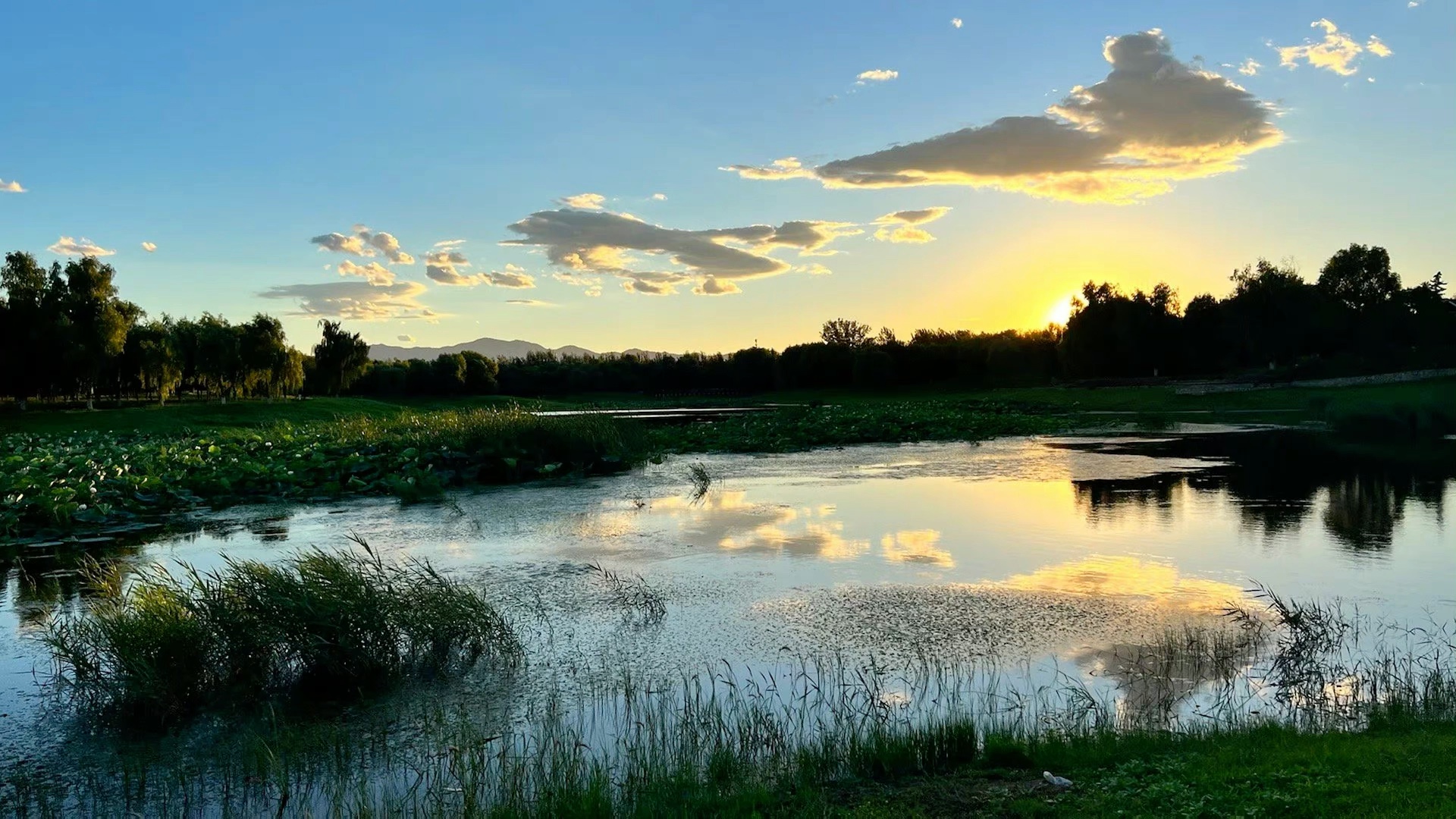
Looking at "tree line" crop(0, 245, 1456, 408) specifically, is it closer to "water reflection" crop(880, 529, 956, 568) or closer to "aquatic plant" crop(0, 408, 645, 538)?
"aquatic plant" crop(0, 408, 645, 538)

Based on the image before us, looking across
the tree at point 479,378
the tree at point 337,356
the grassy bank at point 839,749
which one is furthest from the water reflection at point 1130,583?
the tree at point 479,378

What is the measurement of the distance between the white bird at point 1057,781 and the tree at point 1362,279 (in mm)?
100100

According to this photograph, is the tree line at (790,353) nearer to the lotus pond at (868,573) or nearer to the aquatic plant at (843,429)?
the aquatic plant at (843,429)

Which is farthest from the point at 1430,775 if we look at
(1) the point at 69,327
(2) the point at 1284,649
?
(1) the point at 69,327

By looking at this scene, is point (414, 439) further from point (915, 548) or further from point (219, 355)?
point (219, 355)

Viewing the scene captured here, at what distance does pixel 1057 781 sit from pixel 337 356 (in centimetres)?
8989

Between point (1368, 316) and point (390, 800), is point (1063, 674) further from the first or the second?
point (1368, 316)

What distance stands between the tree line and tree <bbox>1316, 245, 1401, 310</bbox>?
14 centimetres

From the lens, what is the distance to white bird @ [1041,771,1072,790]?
21.5 feet

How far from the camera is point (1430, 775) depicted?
241 inches

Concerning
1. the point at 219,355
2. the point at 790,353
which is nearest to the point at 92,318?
the point at 219,355

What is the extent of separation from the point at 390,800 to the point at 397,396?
105m

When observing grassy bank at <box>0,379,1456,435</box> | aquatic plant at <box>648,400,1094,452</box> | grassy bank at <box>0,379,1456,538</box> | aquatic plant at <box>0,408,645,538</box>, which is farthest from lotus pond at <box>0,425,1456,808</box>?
grassy bank at <box>0,379,1456,435</box>

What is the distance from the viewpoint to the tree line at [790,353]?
198 ft
